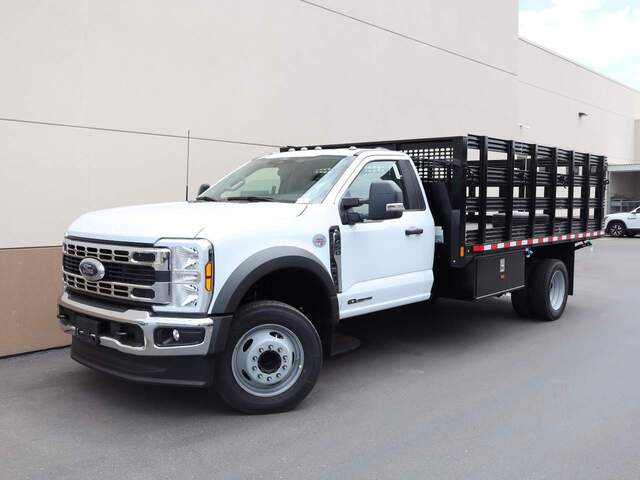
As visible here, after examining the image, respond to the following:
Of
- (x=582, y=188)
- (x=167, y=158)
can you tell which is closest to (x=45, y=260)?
(x=167, y=158)

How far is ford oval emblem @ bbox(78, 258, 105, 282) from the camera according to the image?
4.90m

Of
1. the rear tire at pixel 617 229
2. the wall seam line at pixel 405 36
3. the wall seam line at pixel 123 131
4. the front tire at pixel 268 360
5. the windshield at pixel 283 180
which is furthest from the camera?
the rear tire at pixel 617 229

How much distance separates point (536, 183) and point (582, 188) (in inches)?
64.7

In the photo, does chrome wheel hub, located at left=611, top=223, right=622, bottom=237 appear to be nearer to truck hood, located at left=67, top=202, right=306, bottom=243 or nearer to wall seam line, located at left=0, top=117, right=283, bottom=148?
wall seam line, located at left=0, top=117, right=283, bottom=148

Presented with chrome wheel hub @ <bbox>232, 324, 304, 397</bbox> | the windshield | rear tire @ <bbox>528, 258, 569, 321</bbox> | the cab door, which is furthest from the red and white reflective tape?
chrome wheel hub @ <bbox>232, 324, 304, 397</bbox>

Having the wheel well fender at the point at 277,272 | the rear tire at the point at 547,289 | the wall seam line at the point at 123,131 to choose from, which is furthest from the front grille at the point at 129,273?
the rear tire at the point at 547,289

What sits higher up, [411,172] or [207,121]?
[207,121]

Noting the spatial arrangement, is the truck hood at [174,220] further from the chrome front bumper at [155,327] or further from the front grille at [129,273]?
the chrome front bumper at [155,327]

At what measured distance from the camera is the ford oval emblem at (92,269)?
16.1ft

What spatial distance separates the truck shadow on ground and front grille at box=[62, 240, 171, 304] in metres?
1.03

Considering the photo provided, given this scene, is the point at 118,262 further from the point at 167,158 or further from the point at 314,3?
the point at 314,3

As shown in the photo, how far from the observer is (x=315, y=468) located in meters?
4.06

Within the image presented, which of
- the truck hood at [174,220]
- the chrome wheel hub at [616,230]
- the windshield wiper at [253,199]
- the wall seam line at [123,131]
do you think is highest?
the wall seam line at [123,131]

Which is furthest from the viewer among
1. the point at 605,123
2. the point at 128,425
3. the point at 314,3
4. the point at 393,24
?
the point at 605,123
